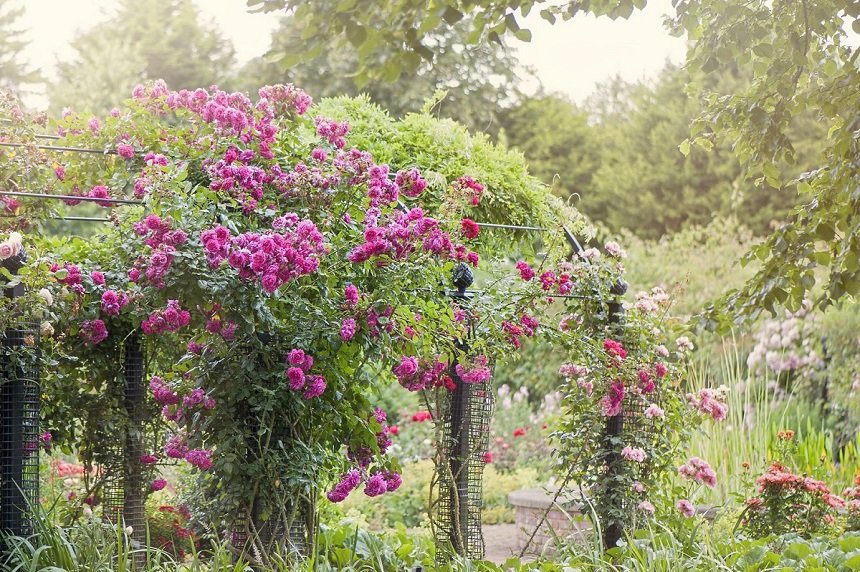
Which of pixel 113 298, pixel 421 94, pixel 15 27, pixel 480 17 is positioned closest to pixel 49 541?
pixel 113 298

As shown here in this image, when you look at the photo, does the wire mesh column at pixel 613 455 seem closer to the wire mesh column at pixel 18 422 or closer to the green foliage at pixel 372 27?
the wire mesh column at pixel 18 422

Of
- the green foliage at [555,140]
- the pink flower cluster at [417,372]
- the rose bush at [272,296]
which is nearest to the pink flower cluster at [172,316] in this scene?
the rose bush at [272,296]

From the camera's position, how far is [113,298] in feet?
12.7

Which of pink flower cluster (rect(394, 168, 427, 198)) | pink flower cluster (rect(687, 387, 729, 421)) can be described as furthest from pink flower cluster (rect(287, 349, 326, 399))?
pink flower cluster (rect(687, 387, 729, 421))

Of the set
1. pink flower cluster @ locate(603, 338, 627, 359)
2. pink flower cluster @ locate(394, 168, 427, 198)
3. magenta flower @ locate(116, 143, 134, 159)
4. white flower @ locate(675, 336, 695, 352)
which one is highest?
magenta flower @ locate(116, 143, 134, 159)

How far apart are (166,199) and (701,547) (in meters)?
2.70

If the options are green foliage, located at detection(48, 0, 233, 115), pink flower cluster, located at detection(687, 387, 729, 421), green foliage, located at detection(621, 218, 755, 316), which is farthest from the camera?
green foliage, located at detection(48, 0, 233, 115)

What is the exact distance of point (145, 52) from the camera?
666 inches

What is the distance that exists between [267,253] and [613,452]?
234 centimetres

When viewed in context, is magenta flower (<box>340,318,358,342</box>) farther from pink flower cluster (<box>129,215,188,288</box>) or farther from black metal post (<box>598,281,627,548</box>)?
black metal post (<box>598,281,627,548</box>)

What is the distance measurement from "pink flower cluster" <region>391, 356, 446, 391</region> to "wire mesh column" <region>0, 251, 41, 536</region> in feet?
4.43

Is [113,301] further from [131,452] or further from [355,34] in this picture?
[355,34]

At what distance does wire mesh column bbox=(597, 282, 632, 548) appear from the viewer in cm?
474

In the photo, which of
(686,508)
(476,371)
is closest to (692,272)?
(686,508)
